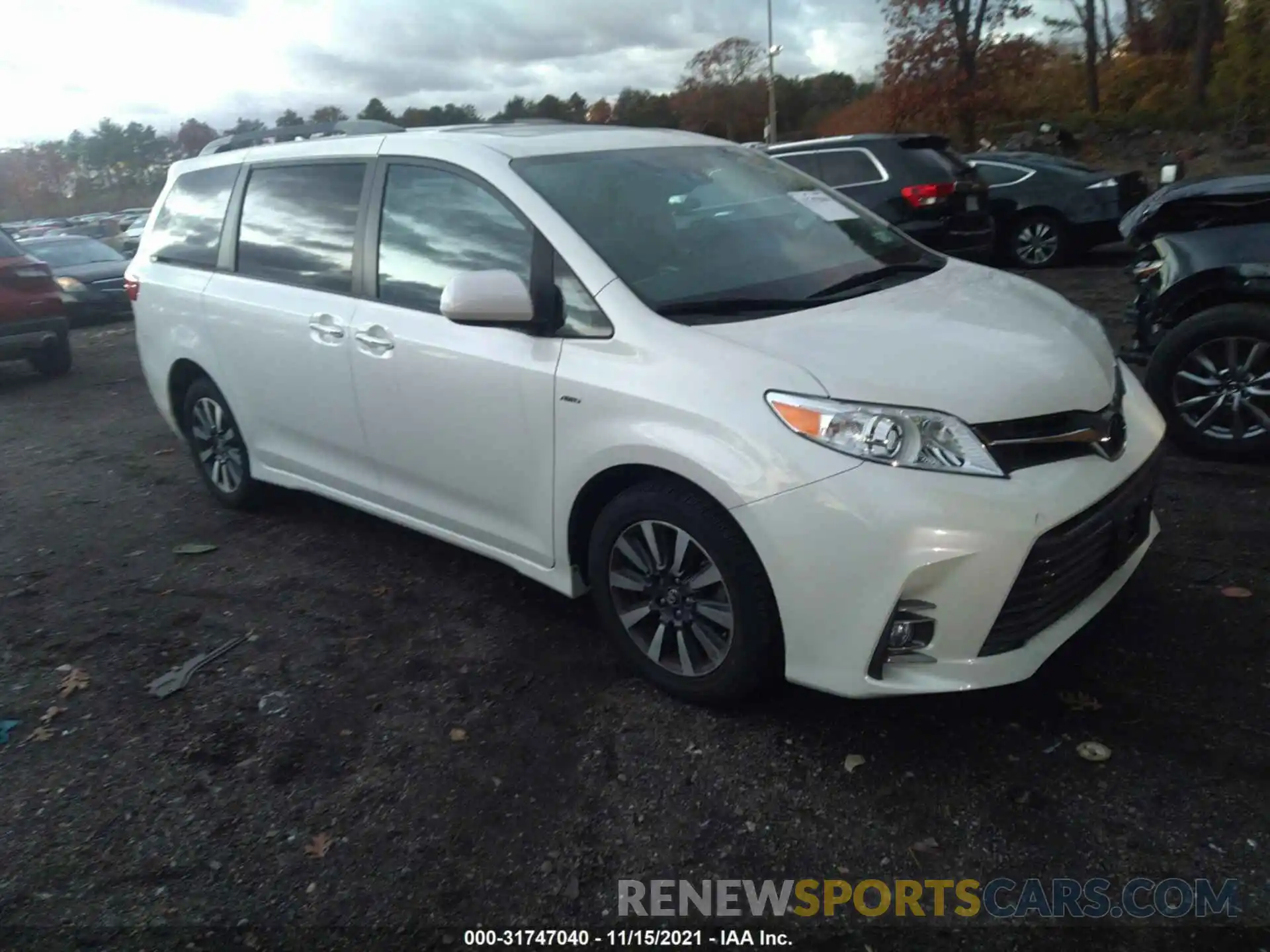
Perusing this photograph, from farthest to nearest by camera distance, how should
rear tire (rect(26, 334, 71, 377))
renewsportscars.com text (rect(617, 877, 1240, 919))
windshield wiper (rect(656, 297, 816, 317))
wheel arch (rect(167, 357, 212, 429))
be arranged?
rear tire (rect(26, 334, 71, 377)), wheel arch (rect(167, 357, 212, 429)), windshield wiper (rect(656, 297, 816, 317)), renewsportscars.com text (rect(617, 877, 1240, 919))

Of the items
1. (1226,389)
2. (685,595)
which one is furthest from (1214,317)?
(685,595)

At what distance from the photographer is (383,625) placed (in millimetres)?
4246

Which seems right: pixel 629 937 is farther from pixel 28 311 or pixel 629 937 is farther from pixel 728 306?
pixel 28 311

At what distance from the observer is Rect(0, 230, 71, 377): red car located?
1024 cm

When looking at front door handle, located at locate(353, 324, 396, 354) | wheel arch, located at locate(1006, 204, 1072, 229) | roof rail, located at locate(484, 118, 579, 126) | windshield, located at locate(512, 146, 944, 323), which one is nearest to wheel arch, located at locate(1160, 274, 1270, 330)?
windshield, located at locate(512, 146, 944, 323)

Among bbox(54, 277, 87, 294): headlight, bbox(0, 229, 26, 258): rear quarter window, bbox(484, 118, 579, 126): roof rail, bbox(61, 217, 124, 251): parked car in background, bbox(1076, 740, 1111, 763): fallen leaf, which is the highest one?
bbox(484, 118, 579, 126): roof rail

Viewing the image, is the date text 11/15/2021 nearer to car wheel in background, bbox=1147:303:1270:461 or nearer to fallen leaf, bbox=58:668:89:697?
fallen leaf, bbox=58:668:89:697

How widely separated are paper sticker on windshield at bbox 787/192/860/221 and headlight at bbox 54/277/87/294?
1358 centimetres

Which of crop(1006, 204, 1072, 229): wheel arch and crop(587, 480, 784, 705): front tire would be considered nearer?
crop(587, 480, 784, 705): front tire

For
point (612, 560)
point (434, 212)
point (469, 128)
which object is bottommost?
point (612, 560)

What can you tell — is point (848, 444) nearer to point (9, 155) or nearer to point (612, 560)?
point (612, 560)

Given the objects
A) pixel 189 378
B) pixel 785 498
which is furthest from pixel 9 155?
pixel 785 498

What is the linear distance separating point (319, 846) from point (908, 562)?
5.96 ft

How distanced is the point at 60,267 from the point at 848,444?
1562 cm
